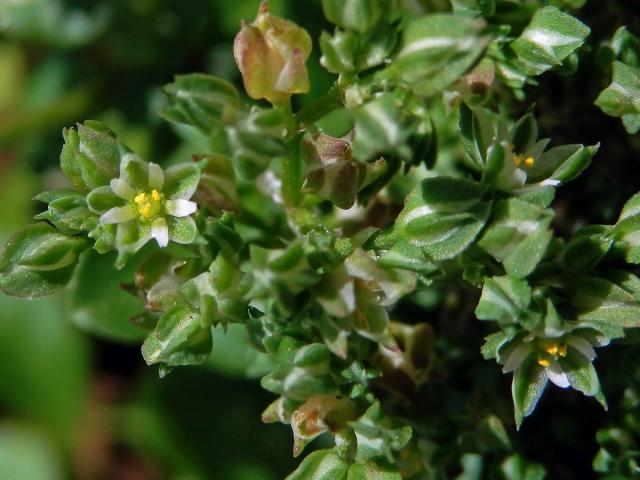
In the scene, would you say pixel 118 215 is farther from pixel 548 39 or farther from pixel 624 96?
pixel 624 96

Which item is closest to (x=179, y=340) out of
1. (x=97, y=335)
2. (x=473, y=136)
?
(x=473, y=136)

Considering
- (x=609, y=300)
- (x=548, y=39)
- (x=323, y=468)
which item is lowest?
(x=323, y=468)

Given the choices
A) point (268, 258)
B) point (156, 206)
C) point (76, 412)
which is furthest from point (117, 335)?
point (76, 412)

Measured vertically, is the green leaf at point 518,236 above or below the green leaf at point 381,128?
below

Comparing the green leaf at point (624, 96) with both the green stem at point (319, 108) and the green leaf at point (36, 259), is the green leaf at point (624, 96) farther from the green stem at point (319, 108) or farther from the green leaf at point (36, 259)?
the green leaf at point (36, 259)

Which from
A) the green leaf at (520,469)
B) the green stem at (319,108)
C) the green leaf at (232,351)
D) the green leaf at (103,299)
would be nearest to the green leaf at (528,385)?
the green leaf at (520,469)

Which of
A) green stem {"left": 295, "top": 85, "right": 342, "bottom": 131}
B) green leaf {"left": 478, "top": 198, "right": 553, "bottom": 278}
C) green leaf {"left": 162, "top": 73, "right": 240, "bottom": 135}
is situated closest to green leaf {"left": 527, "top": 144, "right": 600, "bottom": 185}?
green leaf {"left": 478, "top": 198, "right": 553, "bottom": 278}

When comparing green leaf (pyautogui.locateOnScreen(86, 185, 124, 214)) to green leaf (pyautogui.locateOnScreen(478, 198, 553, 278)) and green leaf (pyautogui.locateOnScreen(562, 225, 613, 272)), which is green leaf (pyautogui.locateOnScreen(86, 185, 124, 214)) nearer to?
green leaf (pyautogui.locateOnScreen(478, 198, 553, 278))
